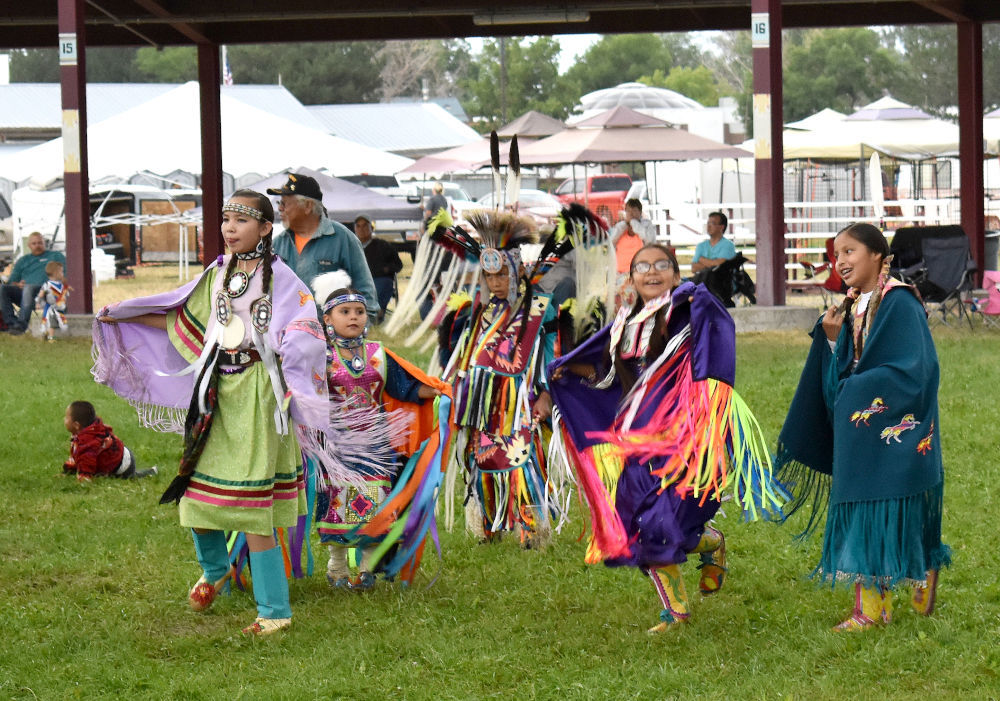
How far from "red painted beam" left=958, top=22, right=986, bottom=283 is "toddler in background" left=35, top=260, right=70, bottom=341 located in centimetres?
916

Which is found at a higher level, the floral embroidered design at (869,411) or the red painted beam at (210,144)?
the red painted beam at (210,144)

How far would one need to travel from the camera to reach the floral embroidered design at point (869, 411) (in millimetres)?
4312

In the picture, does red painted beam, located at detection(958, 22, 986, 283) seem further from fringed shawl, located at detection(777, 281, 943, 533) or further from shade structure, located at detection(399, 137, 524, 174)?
fringed shawl, located at detection(777, 281, 943, 533)

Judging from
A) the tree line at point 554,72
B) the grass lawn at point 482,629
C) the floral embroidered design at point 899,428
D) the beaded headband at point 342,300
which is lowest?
the grass lawn at point 482,629

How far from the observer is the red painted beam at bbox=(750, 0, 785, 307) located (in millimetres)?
12148

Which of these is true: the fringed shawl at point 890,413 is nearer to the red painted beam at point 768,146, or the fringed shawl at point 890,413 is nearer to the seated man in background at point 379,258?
the red painted beam at point 768,146

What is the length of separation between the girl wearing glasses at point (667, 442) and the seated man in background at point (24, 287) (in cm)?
1065

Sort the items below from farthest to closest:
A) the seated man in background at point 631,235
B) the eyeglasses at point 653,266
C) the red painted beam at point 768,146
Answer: the seated man in background at point 631,235
the red painted beam at point 768,146
the eyeglasses at point 653,266

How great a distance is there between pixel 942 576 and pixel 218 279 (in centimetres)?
283

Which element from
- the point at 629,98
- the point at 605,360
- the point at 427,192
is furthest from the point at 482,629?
the point at 629,98

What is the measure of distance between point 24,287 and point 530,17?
5802mm

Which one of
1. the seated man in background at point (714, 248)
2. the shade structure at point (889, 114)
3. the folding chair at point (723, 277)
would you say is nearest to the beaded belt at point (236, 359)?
the folding chair at point (723, 277)

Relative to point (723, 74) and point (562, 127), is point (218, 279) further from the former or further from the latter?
point (723, 74)

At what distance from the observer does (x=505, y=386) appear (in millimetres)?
5863
